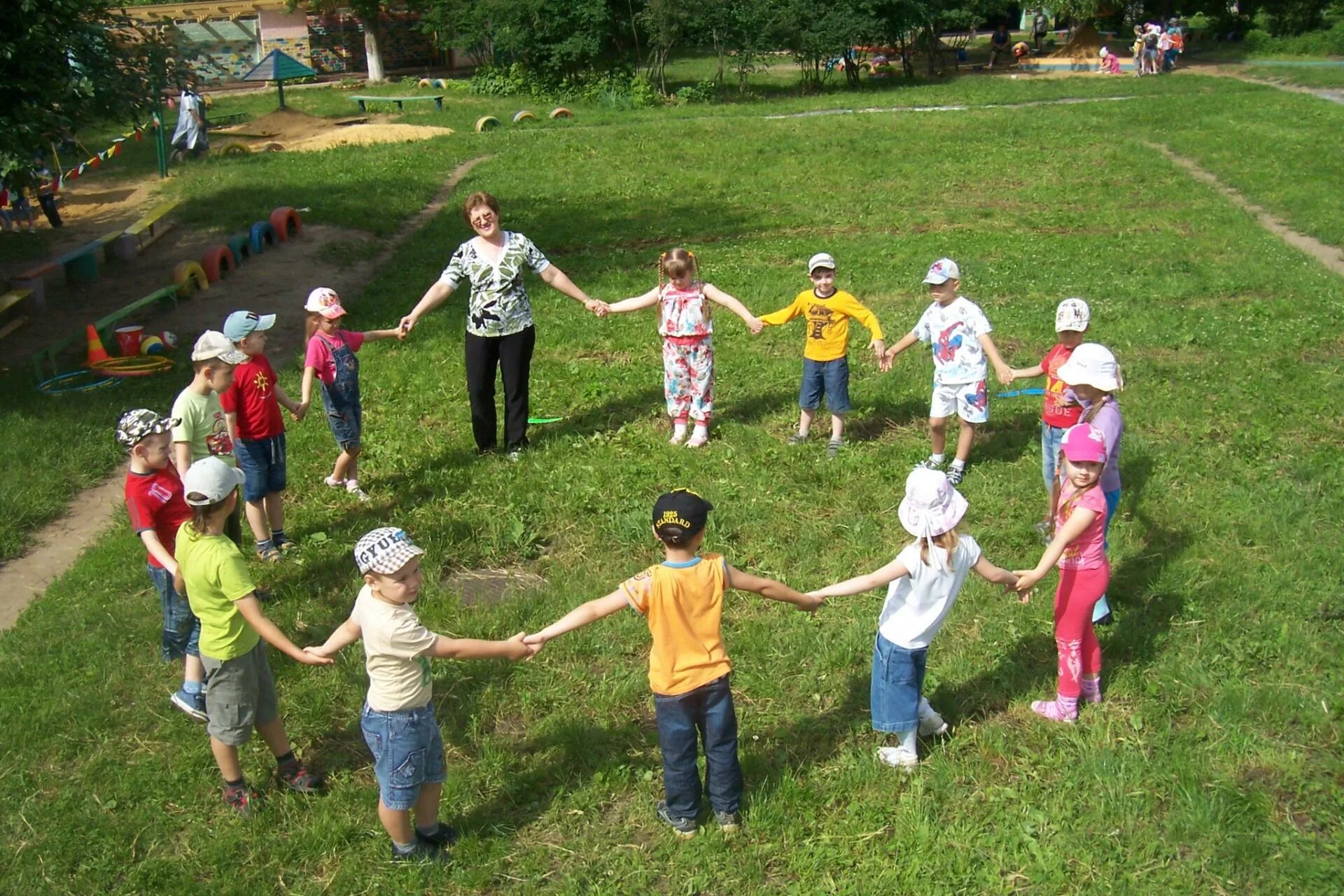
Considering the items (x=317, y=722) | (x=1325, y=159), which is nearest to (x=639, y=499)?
(x=317, y=722)

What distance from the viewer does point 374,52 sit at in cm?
4516

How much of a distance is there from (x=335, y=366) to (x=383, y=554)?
12.6 ft

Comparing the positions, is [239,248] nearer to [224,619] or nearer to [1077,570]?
[224,619]

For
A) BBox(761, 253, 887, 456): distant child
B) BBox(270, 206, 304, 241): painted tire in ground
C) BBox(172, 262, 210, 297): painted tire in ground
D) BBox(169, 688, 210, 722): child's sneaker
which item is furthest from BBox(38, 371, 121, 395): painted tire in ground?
BBox(761, 253, 887, 456): distant child

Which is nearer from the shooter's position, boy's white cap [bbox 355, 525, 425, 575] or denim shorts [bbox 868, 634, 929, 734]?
boy's white cap [bbox 355, 525, 425, 575]

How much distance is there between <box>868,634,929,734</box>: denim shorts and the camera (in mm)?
4852

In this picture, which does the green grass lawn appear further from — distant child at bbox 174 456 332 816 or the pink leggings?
distant child at bbox 174 456 332 816

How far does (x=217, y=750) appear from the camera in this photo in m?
4.89

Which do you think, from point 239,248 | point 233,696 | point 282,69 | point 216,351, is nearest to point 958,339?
point 216,351

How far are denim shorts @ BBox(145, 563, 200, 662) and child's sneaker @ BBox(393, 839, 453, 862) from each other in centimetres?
167

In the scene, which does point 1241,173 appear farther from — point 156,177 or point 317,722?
point 156,177

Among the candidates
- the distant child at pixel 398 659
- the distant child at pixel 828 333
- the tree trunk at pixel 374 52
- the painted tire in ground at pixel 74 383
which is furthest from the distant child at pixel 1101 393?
the tree trunk at pixel 374 52

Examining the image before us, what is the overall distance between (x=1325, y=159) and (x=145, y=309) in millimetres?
19895

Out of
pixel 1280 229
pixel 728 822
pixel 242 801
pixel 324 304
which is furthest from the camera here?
pixel 1280 229
